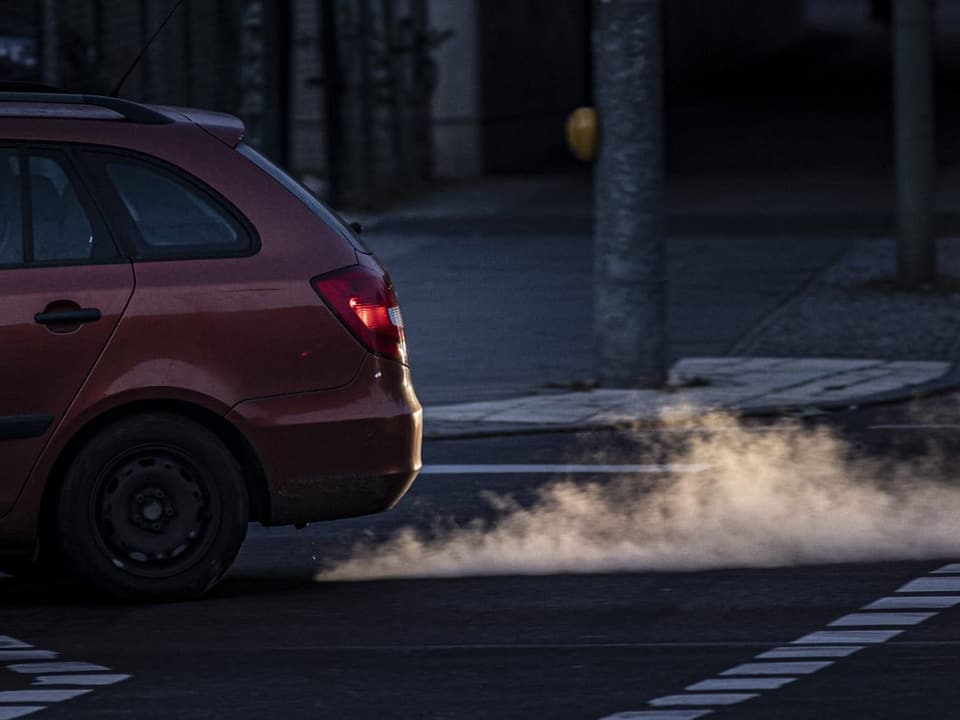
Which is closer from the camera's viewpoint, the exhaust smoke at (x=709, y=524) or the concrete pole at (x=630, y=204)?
the exhaust smoke at (x=709, y=524)

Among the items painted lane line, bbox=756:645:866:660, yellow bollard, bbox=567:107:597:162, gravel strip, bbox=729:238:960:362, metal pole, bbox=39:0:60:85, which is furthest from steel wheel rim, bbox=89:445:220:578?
metal pole, bbox=39:0:60:85

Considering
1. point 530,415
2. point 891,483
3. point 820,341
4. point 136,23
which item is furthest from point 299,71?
point 891,483

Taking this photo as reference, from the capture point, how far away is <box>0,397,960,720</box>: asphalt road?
6.05 metres

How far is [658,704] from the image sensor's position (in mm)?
6000

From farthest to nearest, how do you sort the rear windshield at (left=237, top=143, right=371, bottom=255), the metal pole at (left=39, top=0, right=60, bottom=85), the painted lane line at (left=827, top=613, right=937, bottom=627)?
the metal pole at (left=39, top=0, right=60, bottom=85)
the rear windshield at (left=237, top=143, right=371, bottom=255)
the painted lane line at (left=827, top=613, right=937, bottom=627)

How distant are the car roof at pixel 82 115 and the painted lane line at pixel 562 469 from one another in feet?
9.67

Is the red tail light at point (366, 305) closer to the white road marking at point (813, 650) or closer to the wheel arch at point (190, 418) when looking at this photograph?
the wheel arch at point (190, 418)

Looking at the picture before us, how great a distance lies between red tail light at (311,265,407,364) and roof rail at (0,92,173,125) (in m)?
0.74

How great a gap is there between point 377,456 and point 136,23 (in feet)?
37.1

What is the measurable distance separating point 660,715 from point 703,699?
8.5 inches

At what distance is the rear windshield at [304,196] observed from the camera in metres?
7.66

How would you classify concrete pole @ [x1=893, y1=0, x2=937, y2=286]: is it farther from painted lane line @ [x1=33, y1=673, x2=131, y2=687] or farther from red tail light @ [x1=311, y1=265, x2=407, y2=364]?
painted lane line @ [x1=33, y1=673, x2=131, y2=687]

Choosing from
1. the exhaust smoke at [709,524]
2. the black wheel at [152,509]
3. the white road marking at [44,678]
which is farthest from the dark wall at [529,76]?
the white road marking at [44,678]

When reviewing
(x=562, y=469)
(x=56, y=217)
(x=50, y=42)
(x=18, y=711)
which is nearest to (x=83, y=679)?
(x=18, y=711)
